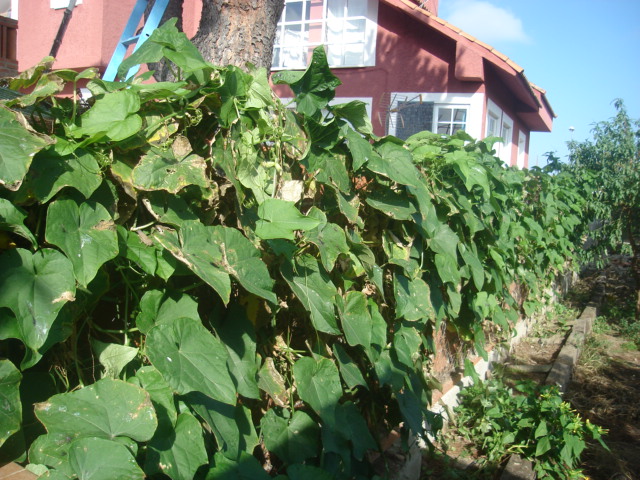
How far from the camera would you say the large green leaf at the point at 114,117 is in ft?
4.72

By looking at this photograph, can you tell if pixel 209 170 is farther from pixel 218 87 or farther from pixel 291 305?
pixel 291 305

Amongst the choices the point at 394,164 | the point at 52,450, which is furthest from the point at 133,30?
the point at 52,450

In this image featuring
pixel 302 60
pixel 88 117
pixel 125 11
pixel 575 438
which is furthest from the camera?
pixel 302 60

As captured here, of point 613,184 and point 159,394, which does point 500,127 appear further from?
point 159,394

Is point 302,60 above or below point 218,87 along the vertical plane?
above

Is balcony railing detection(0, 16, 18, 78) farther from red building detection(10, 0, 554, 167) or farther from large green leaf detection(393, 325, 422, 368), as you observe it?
large green leaf detection(393, 325, 422, 368)

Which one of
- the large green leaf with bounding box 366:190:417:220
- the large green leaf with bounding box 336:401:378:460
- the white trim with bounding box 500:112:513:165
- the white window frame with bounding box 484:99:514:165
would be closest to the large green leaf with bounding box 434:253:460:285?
the large green leaf with bounding box 366:190:417:220

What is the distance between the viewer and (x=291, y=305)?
2141 mm

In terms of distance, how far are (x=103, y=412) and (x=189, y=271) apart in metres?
0.41

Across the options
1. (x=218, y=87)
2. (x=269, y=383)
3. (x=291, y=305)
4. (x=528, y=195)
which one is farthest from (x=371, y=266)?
(x=528, y=195)

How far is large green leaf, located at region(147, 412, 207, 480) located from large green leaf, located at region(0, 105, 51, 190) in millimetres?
644

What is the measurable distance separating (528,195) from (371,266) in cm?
506

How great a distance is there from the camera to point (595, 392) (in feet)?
18.4

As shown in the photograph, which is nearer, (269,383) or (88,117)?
(88,117)
